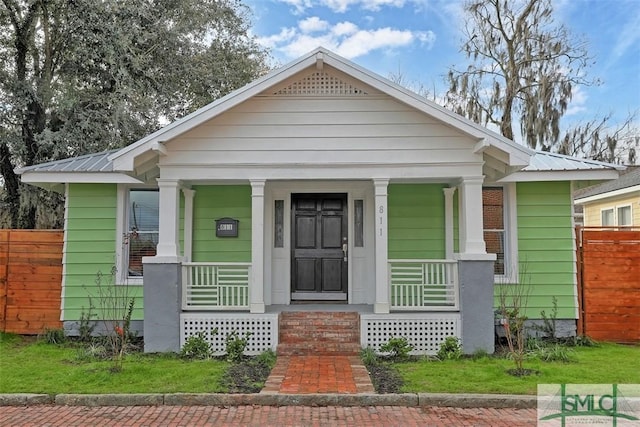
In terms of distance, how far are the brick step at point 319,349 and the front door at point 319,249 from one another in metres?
1.57

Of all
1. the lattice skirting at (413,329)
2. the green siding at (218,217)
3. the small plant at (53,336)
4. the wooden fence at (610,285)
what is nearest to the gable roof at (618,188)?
the wooden fence at (610,285)

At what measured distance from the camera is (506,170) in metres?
7.73

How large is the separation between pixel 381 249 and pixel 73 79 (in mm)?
9633

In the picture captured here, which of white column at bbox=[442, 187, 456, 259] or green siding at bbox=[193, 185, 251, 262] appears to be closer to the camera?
white column at bbox=[442, 187, 456, 259]

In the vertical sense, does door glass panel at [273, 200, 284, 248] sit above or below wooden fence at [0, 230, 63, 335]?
above

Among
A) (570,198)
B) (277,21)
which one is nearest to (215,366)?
(570,198)

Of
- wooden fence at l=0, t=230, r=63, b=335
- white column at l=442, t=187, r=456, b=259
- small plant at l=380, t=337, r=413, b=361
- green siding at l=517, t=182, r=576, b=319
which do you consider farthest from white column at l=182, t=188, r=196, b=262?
green siding at l=517, t=182, r=576, b=319

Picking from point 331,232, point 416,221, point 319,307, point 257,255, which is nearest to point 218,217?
point 257,255

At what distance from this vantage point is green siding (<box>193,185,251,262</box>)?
8.90 m

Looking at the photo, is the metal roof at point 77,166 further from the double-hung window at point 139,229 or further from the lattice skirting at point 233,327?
the lattice skirting at point 233,327

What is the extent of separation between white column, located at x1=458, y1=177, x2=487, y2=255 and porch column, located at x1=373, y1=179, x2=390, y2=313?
119cm

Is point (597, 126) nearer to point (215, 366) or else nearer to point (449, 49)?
point (449, 49)

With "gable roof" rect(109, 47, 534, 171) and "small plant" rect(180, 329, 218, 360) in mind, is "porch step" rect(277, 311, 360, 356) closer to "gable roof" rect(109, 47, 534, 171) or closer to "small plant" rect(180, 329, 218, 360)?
"small plant" rect(180, 329, 218, 360)

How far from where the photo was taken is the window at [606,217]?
1704 centimetres
